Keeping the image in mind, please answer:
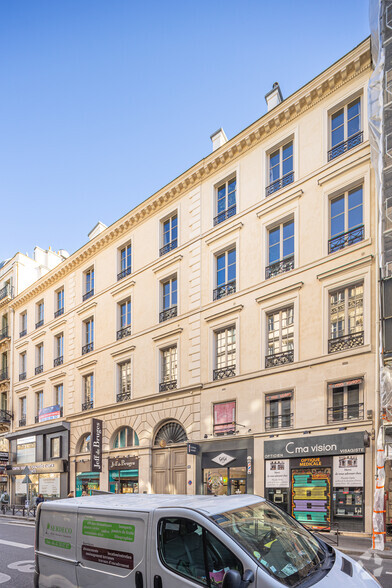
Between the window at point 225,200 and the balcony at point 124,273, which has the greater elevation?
the window at point 225,200

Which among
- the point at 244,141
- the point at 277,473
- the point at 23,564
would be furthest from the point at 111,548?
the point at 244,141

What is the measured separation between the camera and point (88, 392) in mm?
29016

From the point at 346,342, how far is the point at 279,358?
296 centimetres

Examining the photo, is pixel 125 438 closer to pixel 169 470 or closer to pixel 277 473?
pixel 169 470

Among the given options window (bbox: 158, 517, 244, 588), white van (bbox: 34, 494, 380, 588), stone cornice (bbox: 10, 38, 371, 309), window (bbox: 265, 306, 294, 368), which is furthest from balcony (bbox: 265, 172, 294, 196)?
window (bbox: 158, 517, 244, 588)

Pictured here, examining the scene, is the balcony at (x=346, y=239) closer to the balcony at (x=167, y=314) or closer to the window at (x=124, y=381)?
the balcony at (x=167, y=314)

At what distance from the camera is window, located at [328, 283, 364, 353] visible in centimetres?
1636

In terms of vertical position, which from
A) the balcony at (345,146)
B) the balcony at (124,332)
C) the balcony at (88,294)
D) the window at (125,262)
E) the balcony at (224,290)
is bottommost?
the balcony at (124,332)

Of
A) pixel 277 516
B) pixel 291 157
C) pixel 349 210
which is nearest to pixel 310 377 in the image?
pixel 349 210

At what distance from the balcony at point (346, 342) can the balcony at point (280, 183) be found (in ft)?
22.3

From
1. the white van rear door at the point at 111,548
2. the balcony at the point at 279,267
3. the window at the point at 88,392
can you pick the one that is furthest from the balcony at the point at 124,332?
the white van rear door at the point at 111,548

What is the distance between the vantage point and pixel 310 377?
1727cm

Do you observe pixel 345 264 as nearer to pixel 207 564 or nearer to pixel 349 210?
pixel 349 210

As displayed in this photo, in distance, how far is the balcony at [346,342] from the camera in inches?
637
